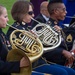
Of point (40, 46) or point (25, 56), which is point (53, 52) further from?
point (25, 56)

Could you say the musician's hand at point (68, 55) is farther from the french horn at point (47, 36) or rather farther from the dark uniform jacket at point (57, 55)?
the french horn at point (47, 36)

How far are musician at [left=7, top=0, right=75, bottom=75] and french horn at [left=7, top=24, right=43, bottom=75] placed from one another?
1.38 feet

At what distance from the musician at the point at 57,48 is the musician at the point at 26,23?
27cm

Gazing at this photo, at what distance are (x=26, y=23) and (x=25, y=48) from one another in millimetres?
974

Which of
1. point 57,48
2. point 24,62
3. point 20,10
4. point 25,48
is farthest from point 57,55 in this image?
point 24,62

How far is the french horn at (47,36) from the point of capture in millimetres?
4391

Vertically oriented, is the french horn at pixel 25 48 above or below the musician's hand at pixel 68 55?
above

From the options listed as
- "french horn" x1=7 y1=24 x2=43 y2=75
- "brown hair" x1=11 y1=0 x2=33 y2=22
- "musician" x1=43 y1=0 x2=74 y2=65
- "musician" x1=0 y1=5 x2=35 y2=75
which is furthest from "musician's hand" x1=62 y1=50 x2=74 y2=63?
"musician" x1=0 y1=5 x2=35 y2=75

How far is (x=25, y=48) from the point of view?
3859 millimetres

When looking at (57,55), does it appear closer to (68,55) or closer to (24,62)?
(68,55)

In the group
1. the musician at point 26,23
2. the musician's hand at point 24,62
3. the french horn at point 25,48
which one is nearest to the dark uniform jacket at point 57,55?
the musician at point 26,23

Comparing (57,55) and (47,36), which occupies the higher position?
(47,36)

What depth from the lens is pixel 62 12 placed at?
5.27 m

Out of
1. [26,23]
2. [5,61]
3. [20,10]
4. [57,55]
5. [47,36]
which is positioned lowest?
[57,55]
